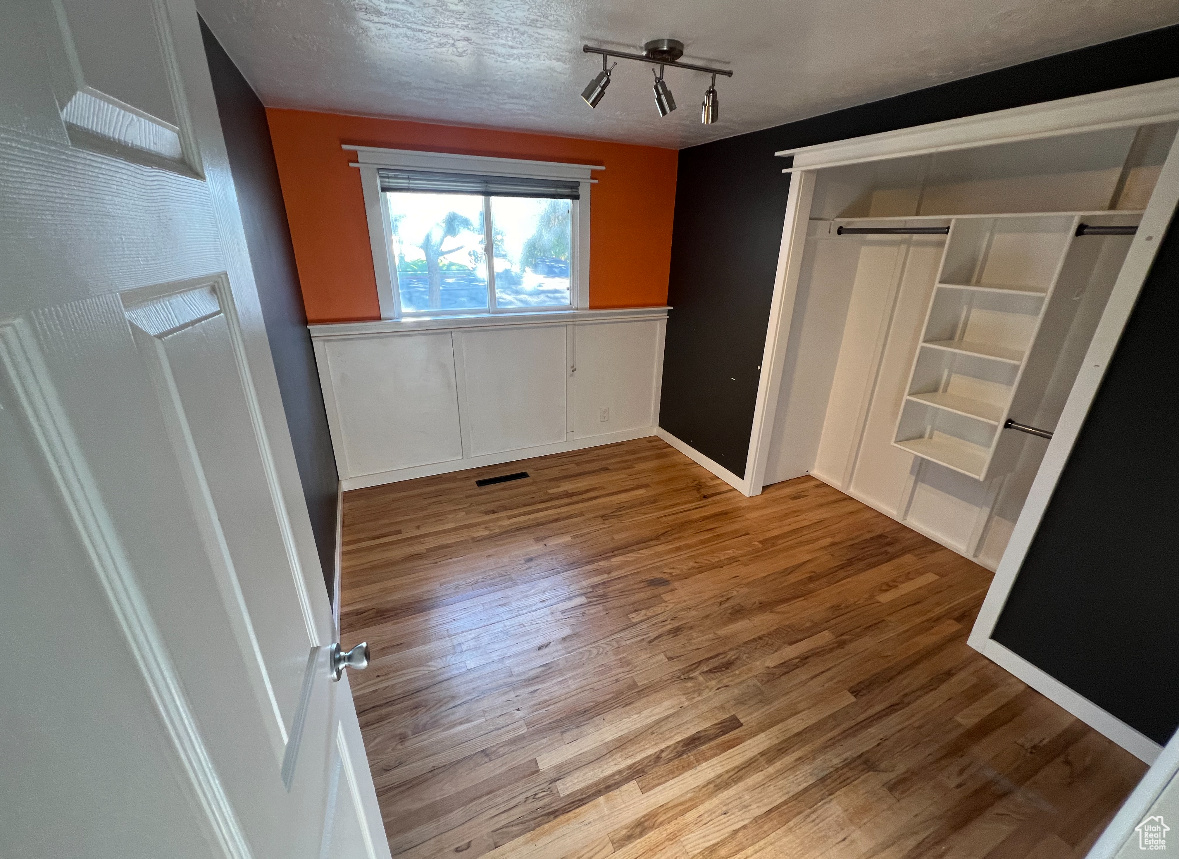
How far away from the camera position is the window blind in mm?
2873

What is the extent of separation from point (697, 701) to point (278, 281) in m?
2.56

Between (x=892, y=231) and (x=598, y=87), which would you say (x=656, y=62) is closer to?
(x=598, y=87)

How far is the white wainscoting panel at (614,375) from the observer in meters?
3.74

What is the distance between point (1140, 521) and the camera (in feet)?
5.21

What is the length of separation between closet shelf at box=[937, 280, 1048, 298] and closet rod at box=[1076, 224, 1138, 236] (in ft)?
0.81

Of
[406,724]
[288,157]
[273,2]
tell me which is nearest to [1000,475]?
[406,724]

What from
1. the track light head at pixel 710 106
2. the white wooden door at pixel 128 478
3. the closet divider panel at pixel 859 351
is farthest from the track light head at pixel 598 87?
the closet divider panel at pixel 859 351

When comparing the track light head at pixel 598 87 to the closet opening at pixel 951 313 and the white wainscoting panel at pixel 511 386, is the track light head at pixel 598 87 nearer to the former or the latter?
the closet opening at pixel 951 313

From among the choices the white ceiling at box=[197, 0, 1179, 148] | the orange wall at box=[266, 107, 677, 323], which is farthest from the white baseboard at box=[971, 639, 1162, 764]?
the orange wall at box=[266, 107, 677, 323]

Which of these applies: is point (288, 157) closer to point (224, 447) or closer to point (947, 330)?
point (224, 447)

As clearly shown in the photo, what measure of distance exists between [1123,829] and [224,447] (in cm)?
148

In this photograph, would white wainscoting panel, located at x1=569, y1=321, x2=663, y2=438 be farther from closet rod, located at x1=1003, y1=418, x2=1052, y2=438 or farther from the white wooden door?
the white wooden door

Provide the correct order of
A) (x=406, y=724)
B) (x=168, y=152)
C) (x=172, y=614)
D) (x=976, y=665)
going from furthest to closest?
1. (x=976, y=665)
2. (x=406, y=724)
3. (x=168, y=152)
4. (x=172, y=614)

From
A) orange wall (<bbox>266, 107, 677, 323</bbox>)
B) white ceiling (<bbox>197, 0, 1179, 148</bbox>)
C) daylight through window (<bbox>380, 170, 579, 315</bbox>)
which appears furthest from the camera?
daylight through window (<bbox>380, 170, 579, 315</bbox>)
